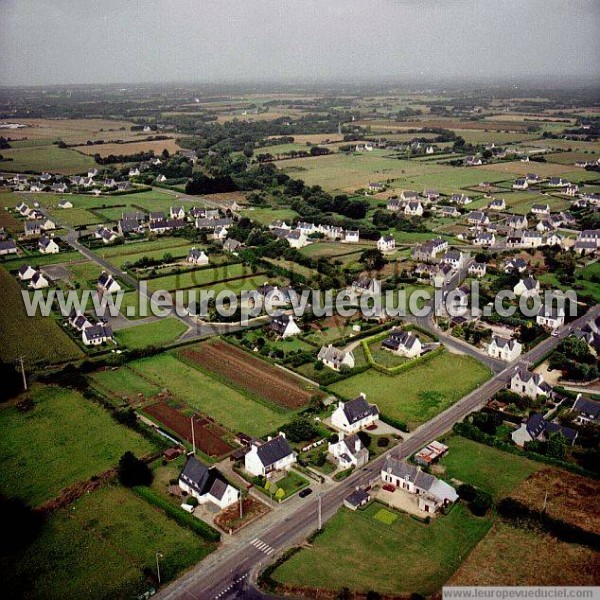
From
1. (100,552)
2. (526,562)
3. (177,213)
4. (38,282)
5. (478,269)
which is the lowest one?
(526,562)

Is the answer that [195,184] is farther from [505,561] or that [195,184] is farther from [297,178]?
[505,561]

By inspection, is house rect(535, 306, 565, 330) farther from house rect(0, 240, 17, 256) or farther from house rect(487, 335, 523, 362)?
house rect(0, 240, 17, 256)

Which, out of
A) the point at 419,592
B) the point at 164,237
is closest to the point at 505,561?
the point at 419,592

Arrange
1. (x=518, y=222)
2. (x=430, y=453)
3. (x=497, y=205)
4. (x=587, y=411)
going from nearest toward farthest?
(x=430, y=453) → (x=587, y=411) → (x=518, y=222) → (x=497, y=205)

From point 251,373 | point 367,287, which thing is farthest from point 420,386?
point 367,287

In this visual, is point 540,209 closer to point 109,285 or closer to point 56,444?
point 109,285

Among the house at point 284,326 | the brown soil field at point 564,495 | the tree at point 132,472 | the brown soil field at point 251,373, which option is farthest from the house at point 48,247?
the brown soil field at point 564,495

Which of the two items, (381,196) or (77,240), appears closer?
(77,240)
